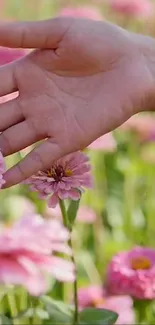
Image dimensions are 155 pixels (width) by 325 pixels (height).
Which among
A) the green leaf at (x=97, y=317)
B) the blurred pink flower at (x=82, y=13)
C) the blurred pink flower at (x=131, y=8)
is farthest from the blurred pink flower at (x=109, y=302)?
the blurred pink flower at (x=131, y=8)

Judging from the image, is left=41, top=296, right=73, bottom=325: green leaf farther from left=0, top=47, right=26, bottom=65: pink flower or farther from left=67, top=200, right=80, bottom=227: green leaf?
left=0, top=47, right=26, bottom=65: pink flower

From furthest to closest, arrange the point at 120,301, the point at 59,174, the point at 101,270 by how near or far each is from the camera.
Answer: the point at 101,270, the point at 120,301, the point at 59,174

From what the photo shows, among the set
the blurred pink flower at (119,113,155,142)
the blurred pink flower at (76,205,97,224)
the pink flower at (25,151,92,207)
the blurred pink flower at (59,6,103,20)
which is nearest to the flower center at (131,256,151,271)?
the pink flower at (25,151,92,207)

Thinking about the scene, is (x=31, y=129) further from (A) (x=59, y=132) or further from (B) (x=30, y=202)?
(B) (x=30, y=202)

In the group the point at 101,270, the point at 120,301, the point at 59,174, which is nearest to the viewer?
the point at 59,174

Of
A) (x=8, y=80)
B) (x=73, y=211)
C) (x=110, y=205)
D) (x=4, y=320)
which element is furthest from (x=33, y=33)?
(x=110, y=205)

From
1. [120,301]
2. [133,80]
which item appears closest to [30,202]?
[120,301]
